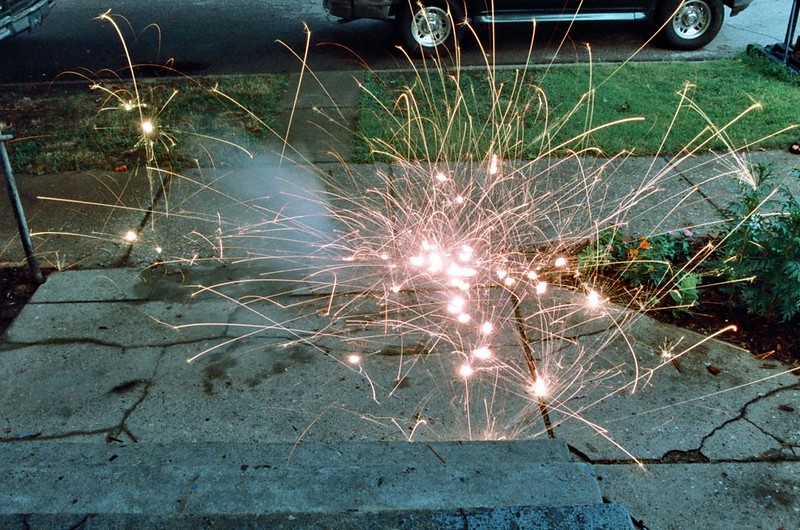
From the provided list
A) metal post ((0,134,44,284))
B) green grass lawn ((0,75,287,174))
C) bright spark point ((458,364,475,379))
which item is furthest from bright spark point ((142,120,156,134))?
bright spark point ((458,364,475,379))

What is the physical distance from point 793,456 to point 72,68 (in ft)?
26.8

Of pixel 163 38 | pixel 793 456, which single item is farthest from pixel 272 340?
pixel 163 38

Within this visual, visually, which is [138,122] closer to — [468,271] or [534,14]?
[468,271]

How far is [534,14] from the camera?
27.1 feet

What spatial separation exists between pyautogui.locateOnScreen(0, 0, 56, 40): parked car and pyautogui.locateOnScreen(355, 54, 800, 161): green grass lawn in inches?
152

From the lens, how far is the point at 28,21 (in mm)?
8086

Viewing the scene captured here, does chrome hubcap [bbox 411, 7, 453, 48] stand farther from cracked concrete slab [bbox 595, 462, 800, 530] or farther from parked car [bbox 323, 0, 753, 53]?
cracked concrete slab [bbox 595, 462, 800, 530]

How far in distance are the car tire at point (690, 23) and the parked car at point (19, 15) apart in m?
6.93

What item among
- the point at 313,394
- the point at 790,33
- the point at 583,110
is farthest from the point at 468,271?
the point at 790,33

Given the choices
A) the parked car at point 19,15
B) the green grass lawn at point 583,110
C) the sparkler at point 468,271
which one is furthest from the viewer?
the parked car at point 19,15

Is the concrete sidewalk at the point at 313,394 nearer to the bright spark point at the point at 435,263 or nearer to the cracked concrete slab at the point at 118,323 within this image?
the cracked concrete slab at the point at 118,323

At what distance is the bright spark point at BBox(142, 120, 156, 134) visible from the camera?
6.33 metres

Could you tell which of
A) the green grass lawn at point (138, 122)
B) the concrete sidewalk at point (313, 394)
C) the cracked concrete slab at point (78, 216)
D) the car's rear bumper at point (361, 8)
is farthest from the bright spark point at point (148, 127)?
the car's rear bumper at point (361, 8)

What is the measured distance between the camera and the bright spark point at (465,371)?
345 centimetres
